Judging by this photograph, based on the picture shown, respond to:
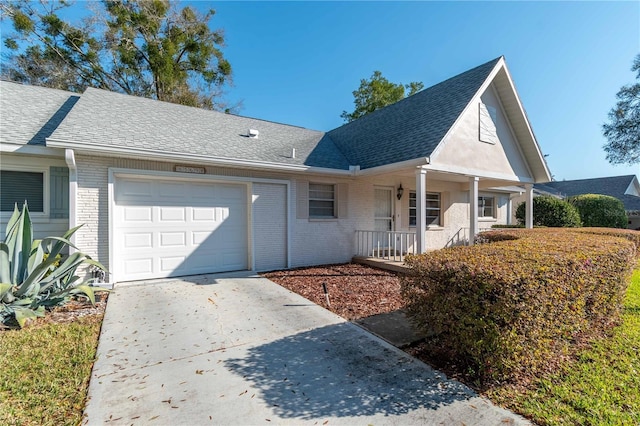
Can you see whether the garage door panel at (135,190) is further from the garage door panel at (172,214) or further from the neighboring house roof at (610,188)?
the neighboring house roof at (610,188)

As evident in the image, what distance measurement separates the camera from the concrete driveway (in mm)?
2619

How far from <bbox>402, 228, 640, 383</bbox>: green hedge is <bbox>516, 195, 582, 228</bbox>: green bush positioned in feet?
42.4

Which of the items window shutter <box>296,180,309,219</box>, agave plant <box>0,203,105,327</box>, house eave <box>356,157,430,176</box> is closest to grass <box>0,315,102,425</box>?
agave plant <box>0,203,105,327</box>

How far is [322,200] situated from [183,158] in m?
4.47

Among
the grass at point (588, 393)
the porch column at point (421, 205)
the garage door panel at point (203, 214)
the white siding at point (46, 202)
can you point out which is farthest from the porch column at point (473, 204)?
the white siding at point (46, 202)

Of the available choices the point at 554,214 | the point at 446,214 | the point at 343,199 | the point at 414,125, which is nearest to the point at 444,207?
the point at 446,214

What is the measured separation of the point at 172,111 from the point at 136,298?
20.4 ft

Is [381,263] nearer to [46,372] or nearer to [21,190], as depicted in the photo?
[46,372]

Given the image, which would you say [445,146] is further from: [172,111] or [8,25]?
[8,25]

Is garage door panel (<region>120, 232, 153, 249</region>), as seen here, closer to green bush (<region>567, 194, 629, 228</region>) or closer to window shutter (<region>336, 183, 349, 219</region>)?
window shutter (<region>336, 183, 349, 219</region>)

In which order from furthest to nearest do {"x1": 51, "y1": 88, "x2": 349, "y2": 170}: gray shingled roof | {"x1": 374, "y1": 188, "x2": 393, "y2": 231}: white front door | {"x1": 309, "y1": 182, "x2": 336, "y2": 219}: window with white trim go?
1. {"x1": 374, "y1": 188, "x2": 393, "y2": 231}: white front door
2. {"x1": 309, "y1": 182, "x2": 336, "y2": 219}: window with white trim
3. {"x1": 51, "y1": 88, "x2": 349, "y2": 170}: gray shingled roof

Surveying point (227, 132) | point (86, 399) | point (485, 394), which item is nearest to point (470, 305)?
point (485, 394)

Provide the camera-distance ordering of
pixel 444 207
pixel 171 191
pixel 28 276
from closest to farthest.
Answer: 1. pixel 28 276
2. pixel 171 191
3. pixel 444 207

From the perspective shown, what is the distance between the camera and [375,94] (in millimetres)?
28688
